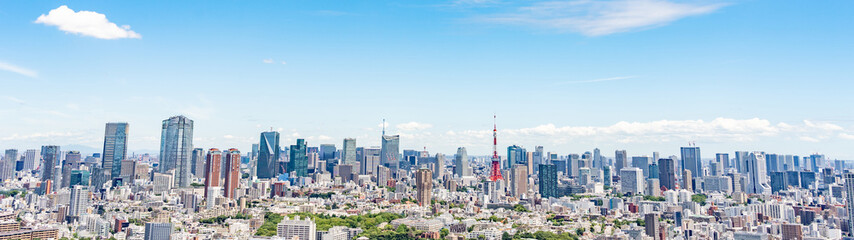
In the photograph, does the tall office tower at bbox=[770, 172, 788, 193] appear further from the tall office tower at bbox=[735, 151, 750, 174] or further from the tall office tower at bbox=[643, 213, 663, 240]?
the tall office tower at bbox=[643, 213, 663, 240]

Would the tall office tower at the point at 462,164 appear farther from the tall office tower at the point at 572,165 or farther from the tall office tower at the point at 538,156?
the tall office tower at the point at 572,165

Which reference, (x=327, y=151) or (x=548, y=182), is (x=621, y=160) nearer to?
(x=548, y=182)

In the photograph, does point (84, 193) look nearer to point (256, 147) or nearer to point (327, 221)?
point (327, 221)

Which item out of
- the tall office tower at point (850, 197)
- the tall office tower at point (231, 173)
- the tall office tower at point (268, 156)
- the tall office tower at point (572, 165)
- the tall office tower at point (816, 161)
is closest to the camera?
the tall office tower at point (850, 197)

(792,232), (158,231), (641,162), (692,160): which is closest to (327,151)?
(641,162)

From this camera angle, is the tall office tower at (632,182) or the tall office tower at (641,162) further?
the tall office tower at (641,162)

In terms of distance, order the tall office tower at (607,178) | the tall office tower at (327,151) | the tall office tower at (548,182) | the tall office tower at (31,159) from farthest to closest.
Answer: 1. the tall office tower at (327,151)
2. the tall office tower at (31,159)
3. the tall office tower at (607,178)
4. the tall office tower at (548,182)

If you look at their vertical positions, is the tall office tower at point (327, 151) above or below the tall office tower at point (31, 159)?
above

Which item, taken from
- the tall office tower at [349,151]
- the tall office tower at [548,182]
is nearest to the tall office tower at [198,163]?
the tall office tower at [349,151]
